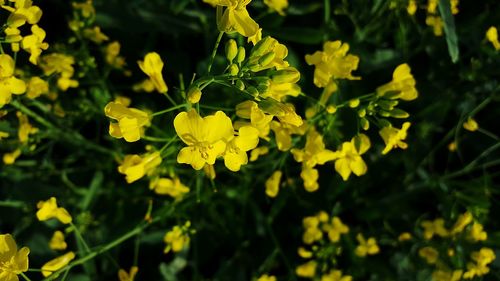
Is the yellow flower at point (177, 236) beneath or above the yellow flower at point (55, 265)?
beneath

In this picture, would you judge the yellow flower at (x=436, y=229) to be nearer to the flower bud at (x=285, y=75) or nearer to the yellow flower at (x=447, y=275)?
the yellow flower at (x=447, y=275)

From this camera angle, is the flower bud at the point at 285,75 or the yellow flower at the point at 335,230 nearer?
the flower bud at the point at 285,75

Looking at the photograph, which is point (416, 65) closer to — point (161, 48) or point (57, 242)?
point (161, 48)

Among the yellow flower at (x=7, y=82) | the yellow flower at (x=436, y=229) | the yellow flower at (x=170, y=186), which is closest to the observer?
the yellow flower at (x=7, y=82)

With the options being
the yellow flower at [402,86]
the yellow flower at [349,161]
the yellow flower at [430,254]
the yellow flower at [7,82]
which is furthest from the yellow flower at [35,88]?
the yellow flower at [430,254]

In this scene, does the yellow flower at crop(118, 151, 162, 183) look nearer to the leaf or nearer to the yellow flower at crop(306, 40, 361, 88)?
the yellow flower at crop(306, 40, 361, 88)
